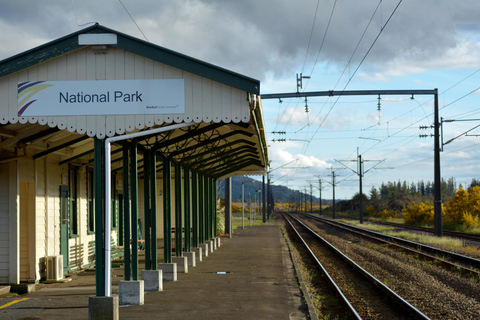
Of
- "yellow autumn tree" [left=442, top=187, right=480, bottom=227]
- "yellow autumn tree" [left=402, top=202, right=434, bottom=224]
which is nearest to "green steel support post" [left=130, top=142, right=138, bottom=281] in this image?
"yellow autumn tree" [left=442, top=187, right=480, bottom=227]

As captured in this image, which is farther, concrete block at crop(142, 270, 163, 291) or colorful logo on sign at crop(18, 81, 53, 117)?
concrete block at crop(142, 270, 163, 291)

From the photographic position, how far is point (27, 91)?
8.59 meters

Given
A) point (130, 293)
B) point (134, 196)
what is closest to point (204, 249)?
point (130, 293)

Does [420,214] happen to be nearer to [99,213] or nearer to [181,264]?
[181,264]

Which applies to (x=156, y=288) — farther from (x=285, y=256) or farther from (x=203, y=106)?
(x=285, y=256)

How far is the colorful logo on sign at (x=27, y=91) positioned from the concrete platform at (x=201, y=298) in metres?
3.31

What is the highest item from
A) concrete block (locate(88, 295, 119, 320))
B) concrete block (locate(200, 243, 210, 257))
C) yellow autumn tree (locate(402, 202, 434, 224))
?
concrete block (locate(88, 295, 119, 320))

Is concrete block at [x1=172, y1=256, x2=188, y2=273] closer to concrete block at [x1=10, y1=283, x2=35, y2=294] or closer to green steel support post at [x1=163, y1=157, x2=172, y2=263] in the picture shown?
green steel support post at [x1=163, y1=157, x2=172, y2=263]

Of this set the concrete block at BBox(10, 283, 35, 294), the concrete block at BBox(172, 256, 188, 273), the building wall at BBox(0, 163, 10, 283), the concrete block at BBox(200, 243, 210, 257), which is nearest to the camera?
the concrete block at BBox(10, 283, 35, 294)

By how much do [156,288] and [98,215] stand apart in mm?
3427

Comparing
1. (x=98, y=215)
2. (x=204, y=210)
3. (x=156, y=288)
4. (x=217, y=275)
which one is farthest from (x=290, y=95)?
(x=98, y=215)

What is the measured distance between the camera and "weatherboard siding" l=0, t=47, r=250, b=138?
28.1 feet

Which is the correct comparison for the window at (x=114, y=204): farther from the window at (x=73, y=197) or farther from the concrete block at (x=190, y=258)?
the concrete block at (x=190, y=258)

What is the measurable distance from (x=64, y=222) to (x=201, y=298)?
4776 mm
